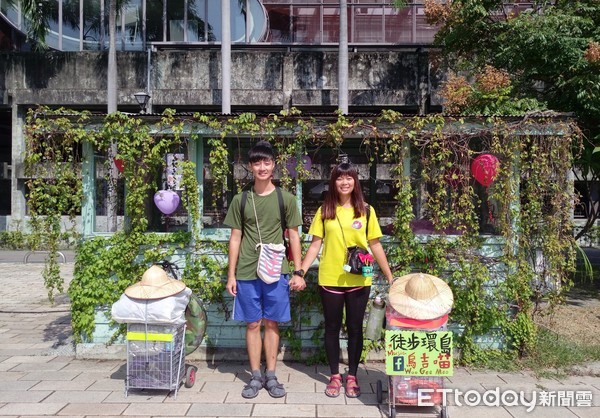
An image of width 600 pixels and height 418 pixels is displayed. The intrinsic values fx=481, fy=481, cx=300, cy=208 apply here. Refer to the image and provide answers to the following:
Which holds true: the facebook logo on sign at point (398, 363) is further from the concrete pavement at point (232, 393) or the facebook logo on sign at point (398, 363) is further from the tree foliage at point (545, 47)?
the tree foliage at point (545, 47)

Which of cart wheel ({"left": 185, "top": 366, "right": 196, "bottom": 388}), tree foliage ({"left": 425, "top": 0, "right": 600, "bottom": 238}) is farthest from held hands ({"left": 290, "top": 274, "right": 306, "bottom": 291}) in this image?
tree foliage ({"left": 425, "top": 0, "right": 600, "bottom": 238})

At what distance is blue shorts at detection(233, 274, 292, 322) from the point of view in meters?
4.08

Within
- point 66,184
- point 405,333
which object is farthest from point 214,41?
point 405,333

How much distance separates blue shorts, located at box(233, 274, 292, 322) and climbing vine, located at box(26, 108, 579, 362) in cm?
84

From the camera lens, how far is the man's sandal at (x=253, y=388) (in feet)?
13.2

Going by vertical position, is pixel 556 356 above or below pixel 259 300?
below

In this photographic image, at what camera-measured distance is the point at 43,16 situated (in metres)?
15.3

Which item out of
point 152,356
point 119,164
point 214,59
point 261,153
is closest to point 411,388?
point 152,356

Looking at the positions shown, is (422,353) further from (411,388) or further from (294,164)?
(294,164)

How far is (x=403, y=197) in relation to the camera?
4859mm

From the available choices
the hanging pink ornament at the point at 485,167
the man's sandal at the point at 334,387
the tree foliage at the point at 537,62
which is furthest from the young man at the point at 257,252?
the tree foliage at the point at 537,62

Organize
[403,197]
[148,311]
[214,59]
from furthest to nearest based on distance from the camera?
[214,59] → [403,197] → [148,311]

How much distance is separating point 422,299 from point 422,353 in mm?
407

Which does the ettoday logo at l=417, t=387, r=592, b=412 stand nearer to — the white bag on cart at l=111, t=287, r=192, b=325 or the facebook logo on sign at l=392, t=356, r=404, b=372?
the facebook logo on sign at l=392, t=356, r=404, b=372
